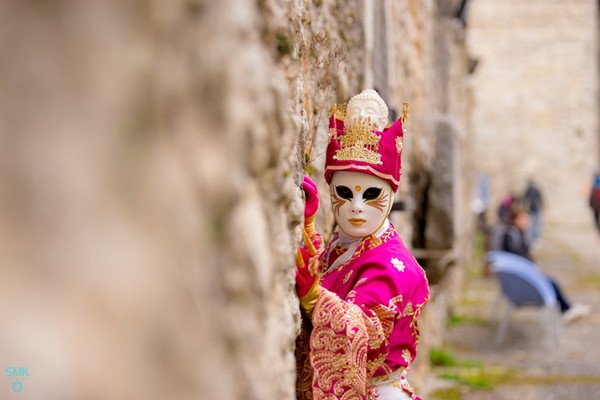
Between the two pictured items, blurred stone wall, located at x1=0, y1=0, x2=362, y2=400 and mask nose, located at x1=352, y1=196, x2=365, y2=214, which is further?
mask nose, located at x1=352, y1=196, x2=365, y2=214

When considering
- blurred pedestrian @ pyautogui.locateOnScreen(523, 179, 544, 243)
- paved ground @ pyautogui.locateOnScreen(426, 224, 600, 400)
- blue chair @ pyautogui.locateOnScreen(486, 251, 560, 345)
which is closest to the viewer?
paved ground @ pyautogui.locateOnScreen(426, 224, 600, 400)

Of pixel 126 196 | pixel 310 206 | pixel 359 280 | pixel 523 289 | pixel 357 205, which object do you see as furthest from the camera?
pixel 523 289

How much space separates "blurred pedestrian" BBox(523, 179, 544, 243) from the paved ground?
4600 millimetres

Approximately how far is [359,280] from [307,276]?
0.80 ft

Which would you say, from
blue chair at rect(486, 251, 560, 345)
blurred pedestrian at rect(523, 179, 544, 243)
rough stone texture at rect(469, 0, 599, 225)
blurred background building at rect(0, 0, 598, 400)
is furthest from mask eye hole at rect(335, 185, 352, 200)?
rough stone texture at rect(469, 0, 599, 225)

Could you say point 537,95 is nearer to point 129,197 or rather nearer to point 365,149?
point 365,149

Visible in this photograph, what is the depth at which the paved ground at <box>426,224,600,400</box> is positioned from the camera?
5426mm

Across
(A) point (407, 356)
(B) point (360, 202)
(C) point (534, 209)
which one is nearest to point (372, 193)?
(B) point (360, 202)

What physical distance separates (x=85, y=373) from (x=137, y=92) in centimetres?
27

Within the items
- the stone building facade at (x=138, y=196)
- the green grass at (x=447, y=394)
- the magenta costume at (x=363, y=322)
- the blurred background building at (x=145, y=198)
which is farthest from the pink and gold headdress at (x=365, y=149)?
the green grass at (x=447, y=394)

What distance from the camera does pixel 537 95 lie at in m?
19.6

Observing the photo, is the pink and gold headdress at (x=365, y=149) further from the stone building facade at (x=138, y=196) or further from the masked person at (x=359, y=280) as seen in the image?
the stone building facade at (x=138, y=196)

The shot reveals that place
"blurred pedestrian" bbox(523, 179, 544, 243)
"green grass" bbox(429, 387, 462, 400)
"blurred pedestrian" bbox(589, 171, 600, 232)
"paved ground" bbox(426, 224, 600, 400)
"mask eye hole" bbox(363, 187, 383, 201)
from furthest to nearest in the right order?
"blurred pedestrian" bbox(523, 179, 544, 243) → "blurred pedestrian" bbox(589, 171, 600, 232) → "paved ground" bbox(426, 224, 600, 400) → "green grass" bbox(429, 387, 462, 400) → "mask eye hole" bbox(363, 187, 383, 201)

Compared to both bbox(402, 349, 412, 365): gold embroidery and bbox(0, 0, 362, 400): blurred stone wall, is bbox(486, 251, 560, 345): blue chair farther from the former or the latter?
bbox(0, 0, 362, 400): blurred stone wall
